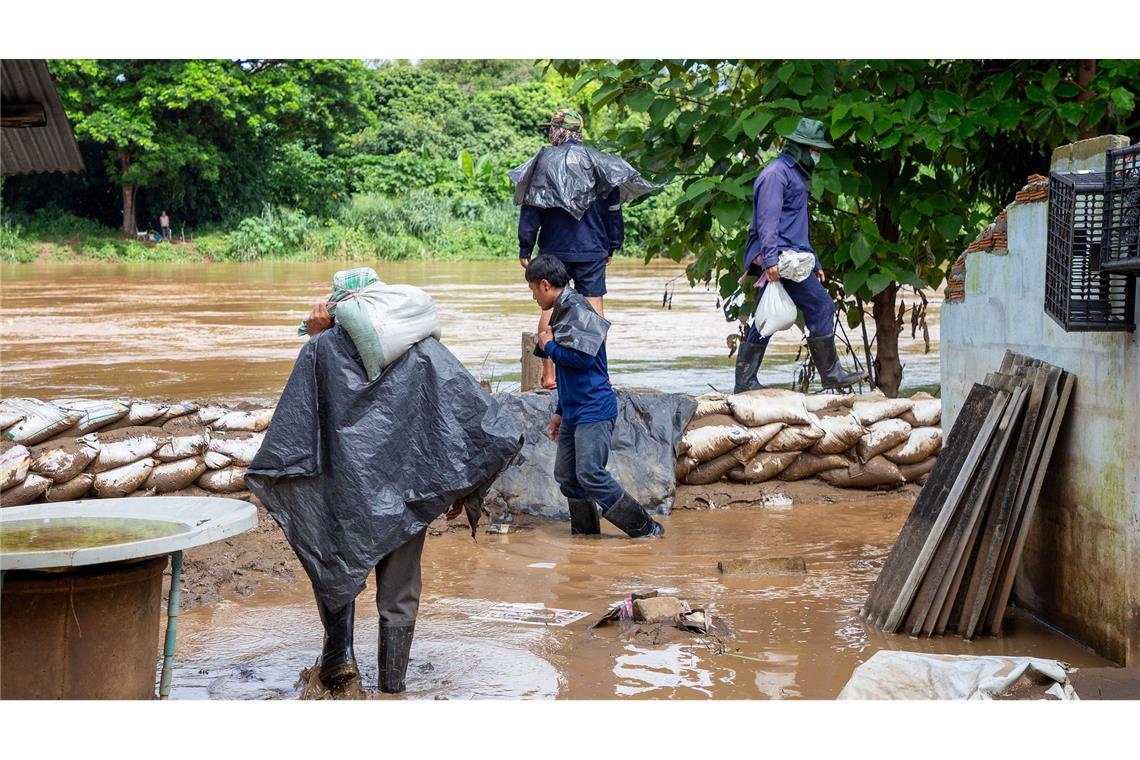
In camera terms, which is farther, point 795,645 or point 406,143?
point 406,143

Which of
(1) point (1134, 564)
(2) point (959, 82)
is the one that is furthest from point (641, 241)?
(1) point (1134, 564)

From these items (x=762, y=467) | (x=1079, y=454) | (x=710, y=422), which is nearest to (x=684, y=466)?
(x=710, y=422)

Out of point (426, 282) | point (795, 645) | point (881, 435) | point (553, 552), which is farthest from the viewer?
point (426, 282)

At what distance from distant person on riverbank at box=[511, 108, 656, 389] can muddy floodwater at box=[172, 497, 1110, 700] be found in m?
1.94

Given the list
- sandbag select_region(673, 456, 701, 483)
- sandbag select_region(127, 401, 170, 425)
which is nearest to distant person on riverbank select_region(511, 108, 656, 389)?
sandbag select_region(673, 456, 701, 483)

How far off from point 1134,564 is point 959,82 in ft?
15.7

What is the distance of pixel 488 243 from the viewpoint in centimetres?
2888

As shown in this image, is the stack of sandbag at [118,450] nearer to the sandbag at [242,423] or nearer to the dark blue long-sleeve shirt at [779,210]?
the sandbag at [242,423]

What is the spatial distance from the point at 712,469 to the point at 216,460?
112 inches

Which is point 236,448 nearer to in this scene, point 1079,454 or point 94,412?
point 94,412

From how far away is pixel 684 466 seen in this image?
7.46m

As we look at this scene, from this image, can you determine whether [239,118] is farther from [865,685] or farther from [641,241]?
[865,685]

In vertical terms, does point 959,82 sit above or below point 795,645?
above

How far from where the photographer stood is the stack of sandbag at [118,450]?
21.4 feet
